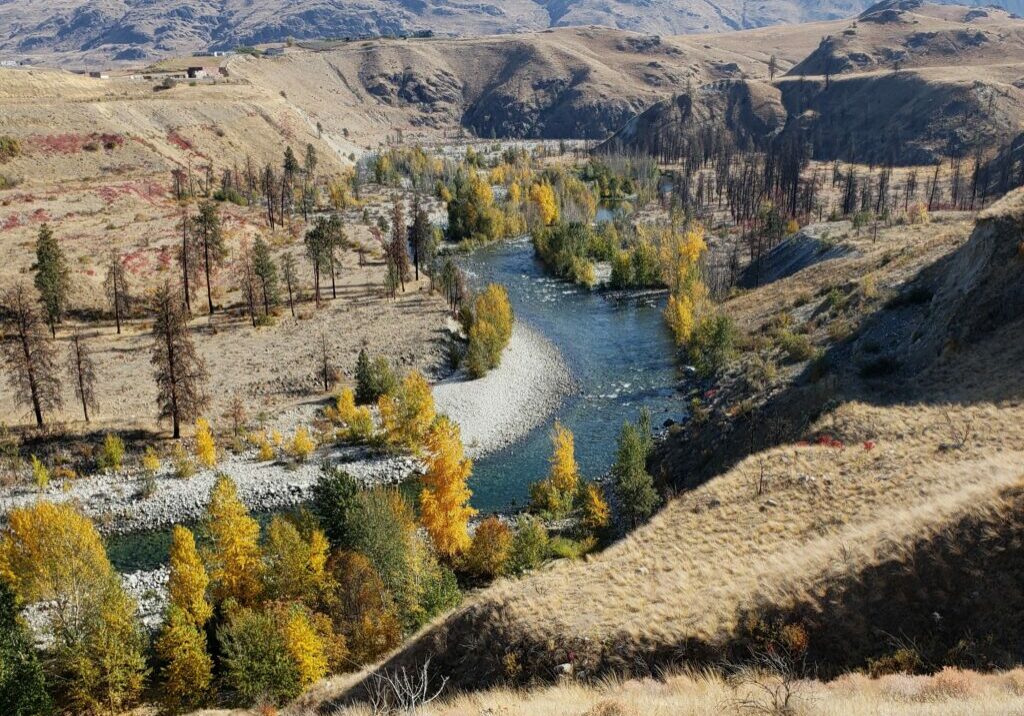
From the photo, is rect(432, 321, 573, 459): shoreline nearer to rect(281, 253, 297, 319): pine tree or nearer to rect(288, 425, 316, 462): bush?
rect(288, 425, 316, 462): bush

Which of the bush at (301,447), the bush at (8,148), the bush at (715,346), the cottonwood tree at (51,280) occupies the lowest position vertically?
the bush at (301,447)

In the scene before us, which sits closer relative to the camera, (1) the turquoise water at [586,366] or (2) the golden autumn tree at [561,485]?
(2) the golden autumn tree at [561,485]

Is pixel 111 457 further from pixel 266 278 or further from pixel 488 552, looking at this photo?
pixel 266 278

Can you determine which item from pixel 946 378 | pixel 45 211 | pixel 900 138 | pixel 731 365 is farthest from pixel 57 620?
pixel 900 138

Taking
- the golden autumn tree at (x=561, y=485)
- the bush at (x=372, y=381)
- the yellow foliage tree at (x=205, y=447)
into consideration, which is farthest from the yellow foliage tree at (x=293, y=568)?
the bush at (x=372, y=381)

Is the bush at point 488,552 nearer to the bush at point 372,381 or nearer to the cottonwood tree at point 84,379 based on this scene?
the bush at point 372,381

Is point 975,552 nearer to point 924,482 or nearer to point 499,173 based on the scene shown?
point 924,482

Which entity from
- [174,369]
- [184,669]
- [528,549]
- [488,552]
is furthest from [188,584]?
[174,369]
